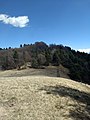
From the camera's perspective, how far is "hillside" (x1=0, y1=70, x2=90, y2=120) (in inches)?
669

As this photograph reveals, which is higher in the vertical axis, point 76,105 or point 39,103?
point 39,103

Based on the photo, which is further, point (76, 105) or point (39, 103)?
point (76, 105)

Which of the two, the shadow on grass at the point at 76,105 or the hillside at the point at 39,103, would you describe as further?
the shadow on grass at the point at 76,105

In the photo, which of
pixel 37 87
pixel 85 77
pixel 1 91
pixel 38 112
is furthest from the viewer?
pixel 85 77

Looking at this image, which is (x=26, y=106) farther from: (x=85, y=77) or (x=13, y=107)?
(x=85, y=77)

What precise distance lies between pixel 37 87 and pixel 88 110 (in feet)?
17.4

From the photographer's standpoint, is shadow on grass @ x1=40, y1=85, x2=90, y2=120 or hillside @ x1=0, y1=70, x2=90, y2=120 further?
shadow on grass @ x1=40, y1=85, x2=90, y2=120

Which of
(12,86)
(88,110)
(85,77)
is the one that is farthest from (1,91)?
A: (85,77)

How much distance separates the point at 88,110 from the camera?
19312mm

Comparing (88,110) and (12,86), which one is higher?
(12,86)

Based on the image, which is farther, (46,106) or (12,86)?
(12,86)

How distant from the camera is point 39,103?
18.8 metres

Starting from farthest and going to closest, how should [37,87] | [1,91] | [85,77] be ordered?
1. [85,77]
2. [37,87]
3. [1,91]

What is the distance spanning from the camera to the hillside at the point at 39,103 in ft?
55.7
